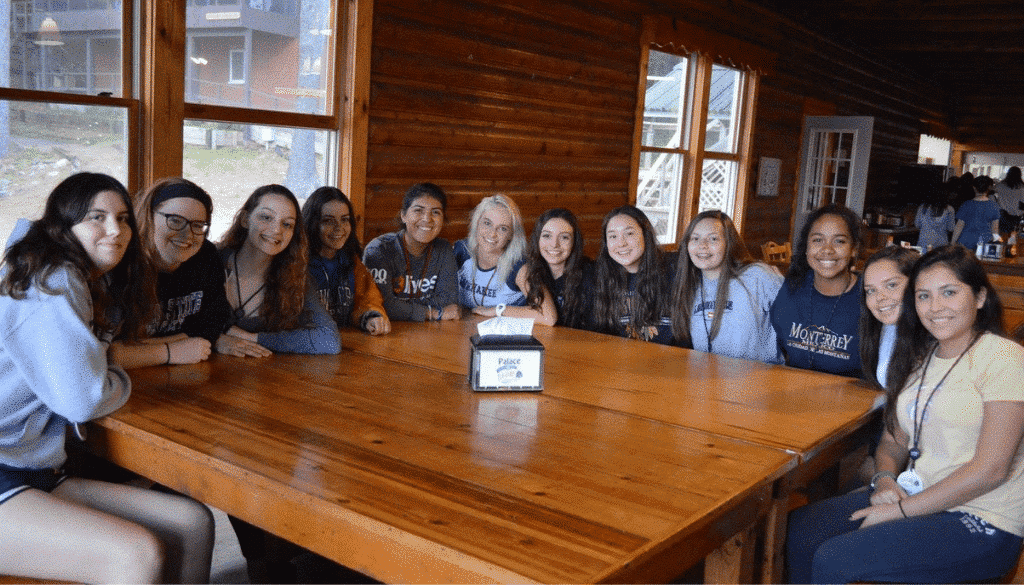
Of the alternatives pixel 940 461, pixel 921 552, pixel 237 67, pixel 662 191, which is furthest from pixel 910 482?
pixel 662 191

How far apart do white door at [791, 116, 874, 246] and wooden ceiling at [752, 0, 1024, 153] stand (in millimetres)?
1080

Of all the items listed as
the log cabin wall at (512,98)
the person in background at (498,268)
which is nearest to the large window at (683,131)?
the log cabin wall at (512,98)

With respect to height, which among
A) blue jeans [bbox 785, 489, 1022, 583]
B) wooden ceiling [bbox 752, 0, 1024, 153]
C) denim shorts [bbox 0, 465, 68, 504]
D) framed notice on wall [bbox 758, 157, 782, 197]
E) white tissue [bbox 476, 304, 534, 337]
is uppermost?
wooden ceiling [bbox 752, 0, 1024, 153]

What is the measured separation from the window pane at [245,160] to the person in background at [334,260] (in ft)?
3.04

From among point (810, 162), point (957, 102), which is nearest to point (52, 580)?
point (810, 162)

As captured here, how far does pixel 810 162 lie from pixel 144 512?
9117mm

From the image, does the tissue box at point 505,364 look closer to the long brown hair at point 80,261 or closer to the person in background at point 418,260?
the long brown hair at point 80,261

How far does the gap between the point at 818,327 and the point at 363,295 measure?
1.63m

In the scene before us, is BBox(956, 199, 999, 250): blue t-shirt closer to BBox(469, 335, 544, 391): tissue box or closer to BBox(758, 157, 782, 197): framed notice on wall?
BBox(758, 157, 782, 197): framed notice on wall

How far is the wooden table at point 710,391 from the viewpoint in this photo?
2170 millimetres

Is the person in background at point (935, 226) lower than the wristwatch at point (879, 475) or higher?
higher

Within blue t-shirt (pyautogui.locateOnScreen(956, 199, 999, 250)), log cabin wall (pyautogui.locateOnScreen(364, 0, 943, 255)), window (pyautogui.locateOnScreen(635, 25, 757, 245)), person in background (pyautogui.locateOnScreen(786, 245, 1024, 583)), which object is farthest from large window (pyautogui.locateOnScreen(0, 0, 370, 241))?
blue t-shirt (pyautogui.locateOnScreen(956, 199, 999, 250))

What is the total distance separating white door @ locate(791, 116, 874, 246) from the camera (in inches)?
380

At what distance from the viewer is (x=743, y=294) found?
3.38 metres
